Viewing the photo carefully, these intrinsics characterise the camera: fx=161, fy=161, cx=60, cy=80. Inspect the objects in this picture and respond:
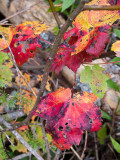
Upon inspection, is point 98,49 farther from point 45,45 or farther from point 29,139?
point 45,45

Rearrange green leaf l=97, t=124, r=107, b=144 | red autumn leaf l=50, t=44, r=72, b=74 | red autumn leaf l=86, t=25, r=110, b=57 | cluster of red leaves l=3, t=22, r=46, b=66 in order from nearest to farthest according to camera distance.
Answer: red autumn leaf l=86, t=25, r=110, b=57, red autumn leaf l=50, t=44, r=72, b=74, cluster of red leaves l=3, t=22, r=46, b=66, green leaf l=97, t=124, r=107, b=144

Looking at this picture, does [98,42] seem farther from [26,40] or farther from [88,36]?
[26,40]

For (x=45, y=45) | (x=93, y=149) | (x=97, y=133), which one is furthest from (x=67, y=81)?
(x=93, y=149)

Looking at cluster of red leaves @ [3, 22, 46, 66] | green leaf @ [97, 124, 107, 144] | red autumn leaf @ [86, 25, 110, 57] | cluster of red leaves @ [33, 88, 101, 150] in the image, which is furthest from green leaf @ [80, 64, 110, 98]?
green leaf @ [97, 124, 107, 144]

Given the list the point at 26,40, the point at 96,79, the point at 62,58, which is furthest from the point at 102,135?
the point at 26,40

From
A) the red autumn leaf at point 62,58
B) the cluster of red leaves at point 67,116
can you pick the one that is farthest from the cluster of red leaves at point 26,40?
the cluster of red leaves at point 67,116

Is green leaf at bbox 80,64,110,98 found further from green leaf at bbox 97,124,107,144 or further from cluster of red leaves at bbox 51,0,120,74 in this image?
green leaf at bbox 97,124,107,144
